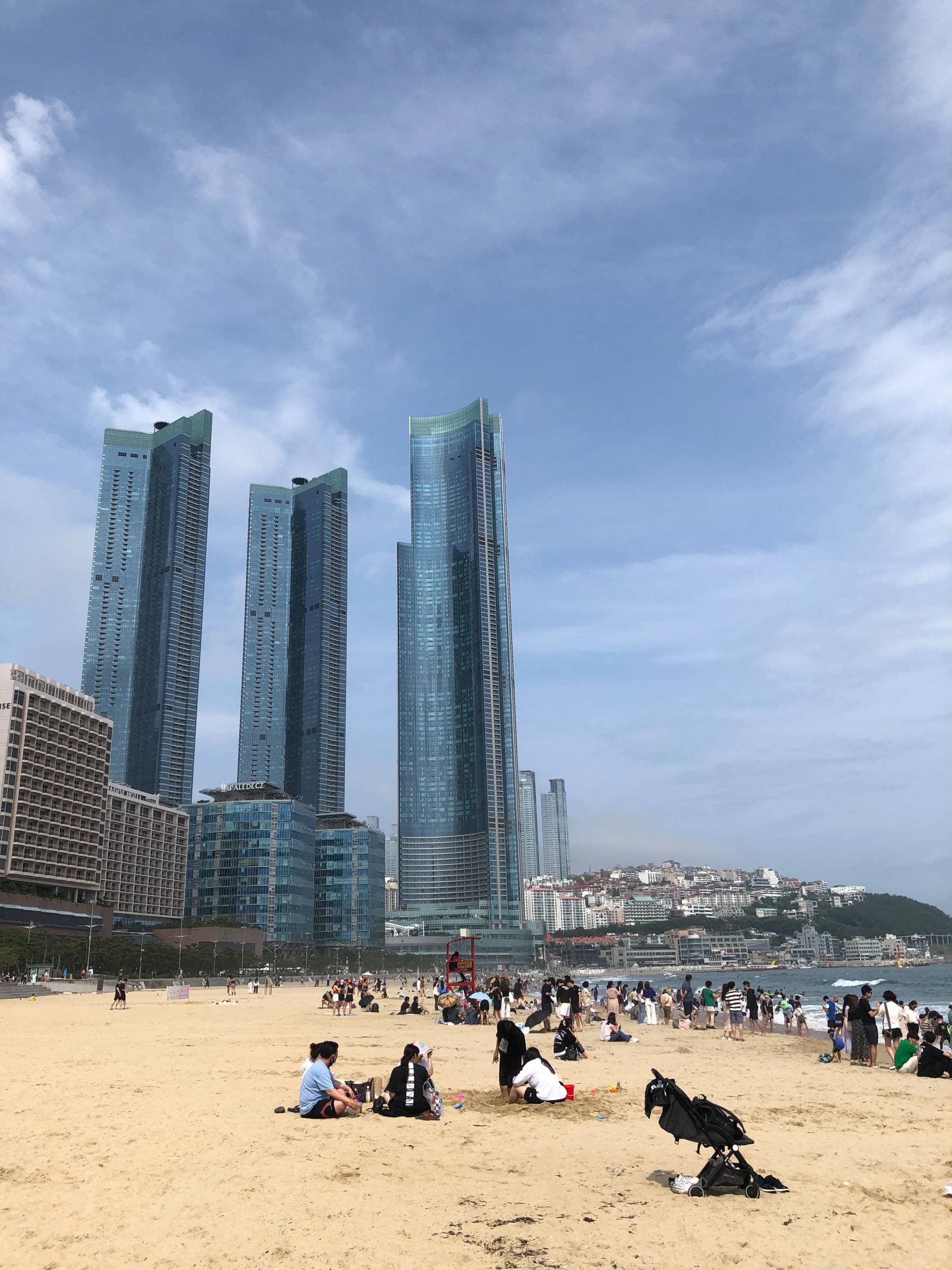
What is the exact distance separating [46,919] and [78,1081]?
107 m

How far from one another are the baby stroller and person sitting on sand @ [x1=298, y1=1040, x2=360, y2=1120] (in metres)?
4.72

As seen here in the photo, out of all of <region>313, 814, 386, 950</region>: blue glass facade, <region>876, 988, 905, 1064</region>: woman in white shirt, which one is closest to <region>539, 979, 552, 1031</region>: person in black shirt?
<region>876, 988, 905, 1064</region>: woman in white shirt

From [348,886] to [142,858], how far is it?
161 ft

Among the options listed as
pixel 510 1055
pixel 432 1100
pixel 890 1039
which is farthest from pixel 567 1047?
pixel 890 1039

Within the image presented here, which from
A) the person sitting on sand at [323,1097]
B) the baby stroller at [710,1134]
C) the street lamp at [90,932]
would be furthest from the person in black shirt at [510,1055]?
the street lamp at [90,932]

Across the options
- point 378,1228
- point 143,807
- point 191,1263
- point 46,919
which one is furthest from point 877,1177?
point 143,807

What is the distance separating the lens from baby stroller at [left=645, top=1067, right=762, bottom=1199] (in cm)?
888

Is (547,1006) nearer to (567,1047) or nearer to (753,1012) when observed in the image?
(753,1012)

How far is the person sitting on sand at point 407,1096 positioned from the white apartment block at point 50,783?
108 m

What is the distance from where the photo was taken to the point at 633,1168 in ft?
32.9

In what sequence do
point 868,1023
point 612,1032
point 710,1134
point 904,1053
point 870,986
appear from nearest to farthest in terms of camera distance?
point 710,1134 < point 904,1053 < point 868,1023 < point 612,1032 < point 870,986

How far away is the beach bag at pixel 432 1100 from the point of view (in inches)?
509

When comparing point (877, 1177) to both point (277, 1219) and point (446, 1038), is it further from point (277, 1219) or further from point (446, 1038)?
point (446, 1038)

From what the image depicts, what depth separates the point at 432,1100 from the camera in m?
13.0
